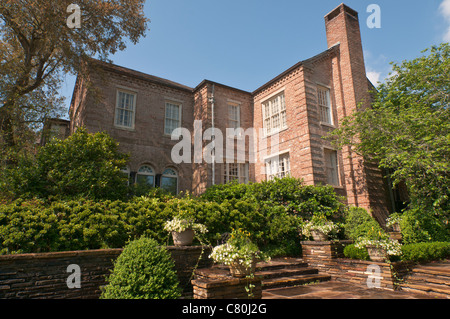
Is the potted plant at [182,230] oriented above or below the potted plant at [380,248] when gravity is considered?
above

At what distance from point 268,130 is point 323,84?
4.04 meters

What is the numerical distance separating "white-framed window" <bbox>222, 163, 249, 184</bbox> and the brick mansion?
63 millimetres

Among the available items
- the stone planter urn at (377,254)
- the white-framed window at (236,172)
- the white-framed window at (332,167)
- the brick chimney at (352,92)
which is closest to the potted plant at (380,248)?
the stone planter urn at (377,254)

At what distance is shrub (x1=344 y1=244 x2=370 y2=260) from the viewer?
7.27 metres

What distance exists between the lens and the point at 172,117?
16266mm

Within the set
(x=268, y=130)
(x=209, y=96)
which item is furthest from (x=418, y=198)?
(x=209, y=96)

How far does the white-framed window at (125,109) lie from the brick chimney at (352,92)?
461 inches

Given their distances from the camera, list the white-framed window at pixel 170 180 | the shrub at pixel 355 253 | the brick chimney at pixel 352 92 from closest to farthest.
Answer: the shrub at pixel 355 253 → the brick chimney at pixel 352 92 → the white-framed window at pixel 170 180

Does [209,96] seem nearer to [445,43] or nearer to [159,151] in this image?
[159,151]

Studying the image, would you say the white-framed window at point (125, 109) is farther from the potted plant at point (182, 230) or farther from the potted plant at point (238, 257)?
the potted plant at point (238, 257)

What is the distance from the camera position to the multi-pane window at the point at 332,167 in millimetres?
14023

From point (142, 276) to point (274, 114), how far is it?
43.5ft

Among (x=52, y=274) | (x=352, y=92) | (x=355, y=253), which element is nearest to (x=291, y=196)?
(x=355, y=253)

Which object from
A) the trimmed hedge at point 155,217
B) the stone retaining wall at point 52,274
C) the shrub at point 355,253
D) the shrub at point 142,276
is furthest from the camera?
the shrub at point 355,253
